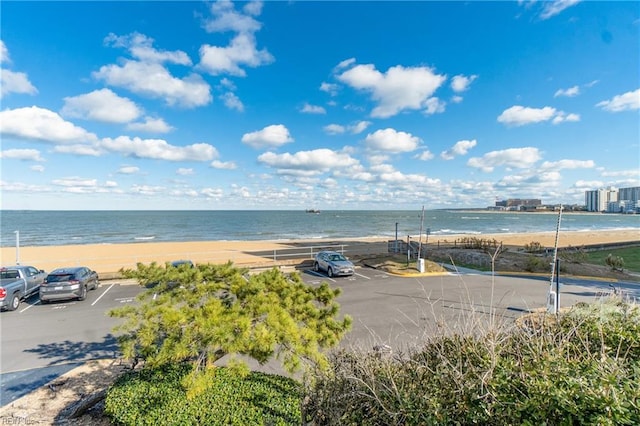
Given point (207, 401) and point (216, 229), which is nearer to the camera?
point (207, 401)

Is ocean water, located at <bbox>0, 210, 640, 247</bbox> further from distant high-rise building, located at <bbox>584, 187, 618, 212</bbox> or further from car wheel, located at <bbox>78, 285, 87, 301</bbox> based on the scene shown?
distant high-rise building, located at <bbox>584, 187, 618, 212</bbox>

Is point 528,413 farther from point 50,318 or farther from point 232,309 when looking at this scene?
point 50,318

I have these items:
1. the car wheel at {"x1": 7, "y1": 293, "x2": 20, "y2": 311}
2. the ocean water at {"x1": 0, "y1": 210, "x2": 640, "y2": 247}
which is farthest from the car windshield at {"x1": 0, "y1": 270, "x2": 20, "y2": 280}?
the ocean water at {"x1": 0, "y1": 210, "x2": 640, "y2": 247}

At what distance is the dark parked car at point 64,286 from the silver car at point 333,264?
39.1 ft

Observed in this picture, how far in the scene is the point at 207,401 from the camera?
14.1 feet

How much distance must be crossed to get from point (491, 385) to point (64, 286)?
15.7 metres

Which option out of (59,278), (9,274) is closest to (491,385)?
(59,278)

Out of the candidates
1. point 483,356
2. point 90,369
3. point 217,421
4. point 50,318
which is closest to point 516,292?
point 483,356

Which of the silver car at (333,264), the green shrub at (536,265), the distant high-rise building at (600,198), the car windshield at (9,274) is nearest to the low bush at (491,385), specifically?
the silver car at (333,264)

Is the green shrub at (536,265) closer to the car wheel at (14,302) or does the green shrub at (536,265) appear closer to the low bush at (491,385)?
the low bush at (491,385)

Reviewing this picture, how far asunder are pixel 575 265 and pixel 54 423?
2552 cm

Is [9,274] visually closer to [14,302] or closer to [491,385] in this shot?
[14,302]

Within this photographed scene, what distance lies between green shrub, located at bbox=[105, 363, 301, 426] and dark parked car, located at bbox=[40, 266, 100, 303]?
10722 millimetres

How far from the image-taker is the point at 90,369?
699cm
